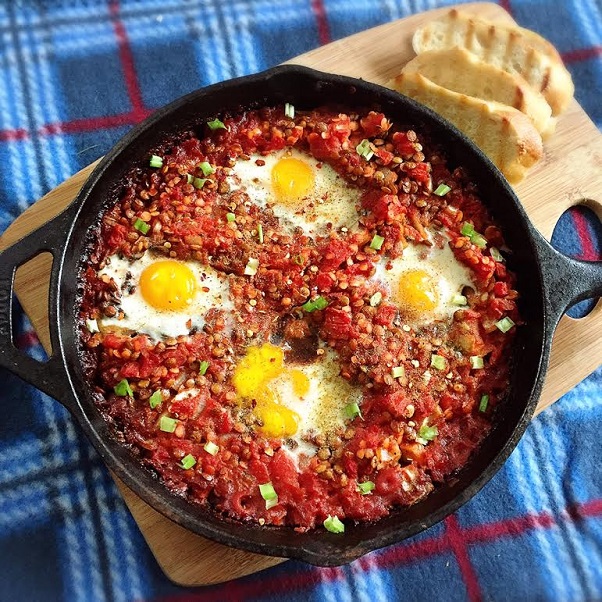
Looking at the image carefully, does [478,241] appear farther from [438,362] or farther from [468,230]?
[438,362]

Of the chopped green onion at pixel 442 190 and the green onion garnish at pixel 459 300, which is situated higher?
the chopped green onion at pixel 442 190

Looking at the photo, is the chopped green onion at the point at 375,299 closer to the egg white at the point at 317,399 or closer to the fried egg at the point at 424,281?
the fried egg at the point at 424,281

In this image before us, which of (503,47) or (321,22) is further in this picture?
(321,22)

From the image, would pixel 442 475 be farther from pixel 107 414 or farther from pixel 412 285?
pixel 107 414

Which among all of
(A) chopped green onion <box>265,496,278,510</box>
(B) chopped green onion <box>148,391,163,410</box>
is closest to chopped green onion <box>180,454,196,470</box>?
(B) chopped green onion <box>148,391,163,410</box>

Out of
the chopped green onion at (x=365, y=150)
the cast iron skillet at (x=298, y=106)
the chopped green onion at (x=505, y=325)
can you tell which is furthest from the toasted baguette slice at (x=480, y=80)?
the chopped green onion at (x=505, y=325)

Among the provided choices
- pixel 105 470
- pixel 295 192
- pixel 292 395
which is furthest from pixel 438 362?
pixel 105 470
